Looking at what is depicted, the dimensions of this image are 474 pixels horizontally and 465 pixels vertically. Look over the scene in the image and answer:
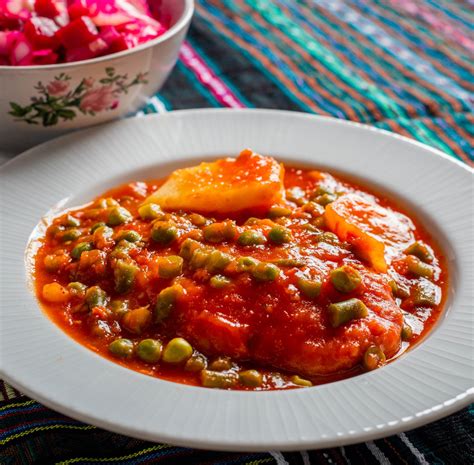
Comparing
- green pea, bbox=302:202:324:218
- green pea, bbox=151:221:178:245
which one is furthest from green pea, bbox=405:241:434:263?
green pea, bbox=151:221:178:245

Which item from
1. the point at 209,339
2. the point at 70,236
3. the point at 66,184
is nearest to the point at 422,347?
the point at 209,339

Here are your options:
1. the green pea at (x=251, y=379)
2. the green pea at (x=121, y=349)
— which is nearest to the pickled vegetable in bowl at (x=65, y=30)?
the green pea at (x=121, y=349)

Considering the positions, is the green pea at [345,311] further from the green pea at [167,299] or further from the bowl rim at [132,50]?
the bowl rim at [132,50]

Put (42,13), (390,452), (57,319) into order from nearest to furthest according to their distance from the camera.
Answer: (390,452), (57,319), (42,13)

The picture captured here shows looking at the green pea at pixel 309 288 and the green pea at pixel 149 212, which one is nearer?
the green pea at pixel 309 288

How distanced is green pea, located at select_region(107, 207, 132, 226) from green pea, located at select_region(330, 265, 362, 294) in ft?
4.46

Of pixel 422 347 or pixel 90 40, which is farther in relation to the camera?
pixel 90 40

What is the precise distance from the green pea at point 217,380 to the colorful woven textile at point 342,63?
3265 millimetres

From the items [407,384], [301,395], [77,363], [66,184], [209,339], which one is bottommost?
[66,184]

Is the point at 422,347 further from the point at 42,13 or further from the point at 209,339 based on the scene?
the point at 42,13

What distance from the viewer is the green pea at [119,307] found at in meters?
3.67

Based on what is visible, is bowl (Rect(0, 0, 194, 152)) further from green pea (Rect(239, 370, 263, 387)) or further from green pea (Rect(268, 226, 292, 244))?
green pea (Rect(239, 370, 263, 387))

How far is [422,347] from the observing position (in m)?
3.47

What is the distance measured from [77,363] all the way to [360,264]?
4.83 feet
